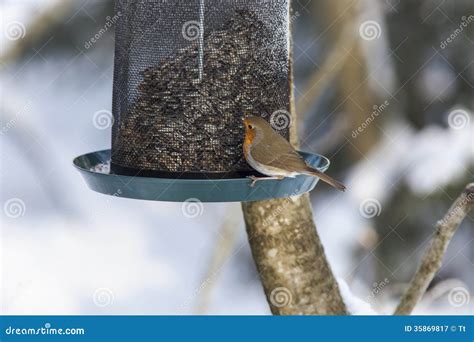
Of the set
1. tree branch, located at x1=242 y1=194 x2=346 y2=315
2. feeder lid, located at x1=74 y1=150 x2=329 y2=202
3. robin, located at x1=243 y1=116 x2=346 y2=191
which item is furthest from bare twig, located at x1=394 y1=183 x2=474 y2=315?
feeder lid, located at x1=74 y1=150 x2=329 y2=202

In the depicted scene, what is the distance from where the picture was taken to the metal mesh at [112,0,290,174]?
3.15 meters

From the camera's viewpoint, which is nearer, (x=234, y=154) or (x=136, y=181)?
(x=136, y=181)

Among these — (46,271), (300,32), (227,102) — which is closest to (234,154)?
(227,102)

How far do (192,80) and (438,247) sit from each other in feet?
5.28

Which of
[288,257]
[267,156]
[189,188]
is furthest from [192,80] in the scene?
[288,257]

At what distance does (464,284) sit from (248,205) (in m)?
2.13

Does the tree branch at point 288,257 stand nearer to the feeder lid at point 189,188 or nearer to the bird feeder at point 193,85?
the bird feeder at point 193,85

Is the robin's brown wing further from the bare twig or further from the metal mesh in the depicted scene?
the bare twig

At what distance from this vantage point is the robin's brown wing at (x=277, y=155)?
123 inches

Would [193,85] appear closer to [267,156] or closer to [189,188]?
[267,156]

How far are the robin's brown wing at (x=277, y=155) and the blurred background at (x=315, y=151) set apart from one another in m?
1.44

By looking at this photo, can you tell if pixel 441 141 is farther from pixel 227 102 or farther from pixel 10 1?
pixel 10 1

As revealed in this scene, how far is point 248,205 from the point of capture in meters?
3.92

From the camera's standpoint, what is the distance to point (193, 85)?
316cm
